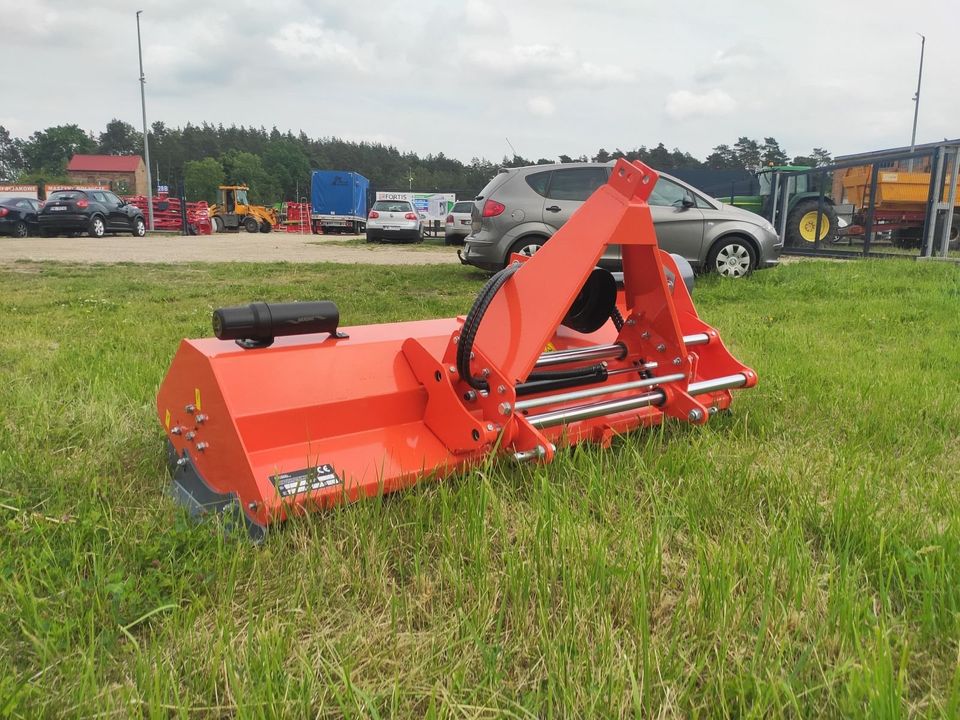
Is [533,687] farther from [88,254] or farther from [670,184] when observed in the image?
[88,254]

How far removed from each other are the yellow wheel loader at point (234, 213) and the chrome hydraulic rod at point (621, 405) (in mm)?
37796

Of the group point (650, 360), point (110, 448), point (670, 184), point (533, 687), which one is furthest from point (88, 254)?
point (533, 687)

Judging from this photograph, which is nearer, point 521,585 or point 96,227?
point 521,585

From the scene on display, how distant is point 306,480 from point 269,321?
1.92 feet

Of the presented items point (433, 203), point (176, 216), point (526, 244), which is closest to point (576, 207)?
point (526, 244)

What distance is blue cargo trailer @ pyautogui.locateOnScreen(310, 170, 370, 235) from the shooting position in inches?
1383

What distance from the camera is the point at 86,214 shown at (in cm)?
2409

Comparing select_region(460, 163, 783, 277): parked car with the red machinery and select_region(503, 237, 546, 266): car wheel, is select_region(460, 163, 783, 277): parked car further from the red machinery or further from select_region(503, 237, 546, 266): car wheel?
the red machinery

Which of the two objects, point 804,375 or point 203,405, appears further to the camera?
point 804,375

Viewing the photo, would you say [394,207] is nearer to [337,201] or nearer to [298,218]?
[337,201]

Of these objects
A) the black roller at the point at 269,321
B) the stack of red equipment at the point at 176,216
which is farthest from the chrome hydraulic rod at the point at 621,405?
the stack of red equipment at the point at 176,216

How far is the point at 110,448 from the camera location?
2801 millimetres

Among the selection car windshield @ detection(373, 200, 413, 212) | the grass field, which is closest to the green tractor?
car windshield @ detection(373, 200, 413, 212)

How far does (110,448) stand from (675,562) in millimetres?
2219
